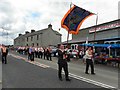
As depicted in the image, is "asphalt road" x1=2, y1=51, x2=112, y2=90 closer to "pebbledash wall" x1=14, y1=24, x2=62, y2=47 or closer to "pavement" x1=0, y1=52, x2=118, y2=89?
"pavement" x1=0, y1=52, x2=118, y2=89

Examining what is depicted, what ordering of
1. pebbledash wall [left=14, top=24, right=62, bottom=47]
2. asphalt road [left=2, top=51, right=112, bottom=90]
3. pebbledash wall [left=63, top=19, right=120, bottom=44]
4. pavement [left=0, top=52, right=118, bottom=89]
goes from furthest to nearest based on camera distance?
pebbledash wall [left=14, top=24, right=62, bottom=47], pebbledash wall [left=63, top=19, right=120, bottom=44], pavement [left=0, top=52, right=118, bottom=89], asphalt road [left=2, top=51, right=112, bottom=90]

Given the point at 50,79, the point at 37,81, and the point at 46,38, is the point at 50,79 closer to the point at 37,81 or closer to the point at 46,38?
the point at 37,81

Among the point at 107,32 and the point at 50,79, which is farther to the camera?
the point at 107,32

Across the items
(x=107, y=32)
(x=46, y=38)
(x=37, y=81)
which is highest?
(x=46, y=38)

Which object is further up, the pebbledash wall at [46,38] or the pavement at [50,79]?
the pebbledash wall at [46,38]

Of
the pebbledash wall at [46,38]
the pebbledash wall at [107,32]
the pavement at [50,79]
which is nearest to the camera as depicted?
the pavement at [50,79]

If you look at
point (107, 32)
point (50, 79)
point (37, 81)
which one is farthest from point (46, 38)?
point (37, 81)

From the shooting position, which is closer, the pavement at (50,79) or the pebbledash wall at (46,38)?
the pavement at (50,79)

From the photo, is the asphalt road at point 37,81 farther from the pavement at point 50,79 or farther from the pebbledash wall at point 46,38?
the pebbledash wall at point 46,38

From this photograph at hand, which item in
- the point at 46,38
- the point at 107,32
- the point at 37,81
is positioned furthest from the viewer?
the point at 46,38

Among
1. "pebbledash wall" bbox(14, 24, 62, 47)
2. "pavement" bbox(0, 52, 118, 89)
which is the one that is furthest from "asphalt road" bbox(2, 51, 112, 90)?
"pebbledash wall" bbox(14, 24, 62, 47)

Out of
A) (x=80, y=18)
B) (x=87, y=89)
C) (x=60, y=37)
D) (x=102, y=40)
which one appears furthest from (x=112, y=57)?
(x=60, y=37)

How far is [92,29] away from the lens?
4403 cm

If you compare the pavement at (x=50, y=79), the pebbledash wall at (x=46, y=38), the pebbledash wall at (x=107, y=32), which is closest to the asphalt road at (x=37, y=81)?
the pavement at (x=50, y=79)
